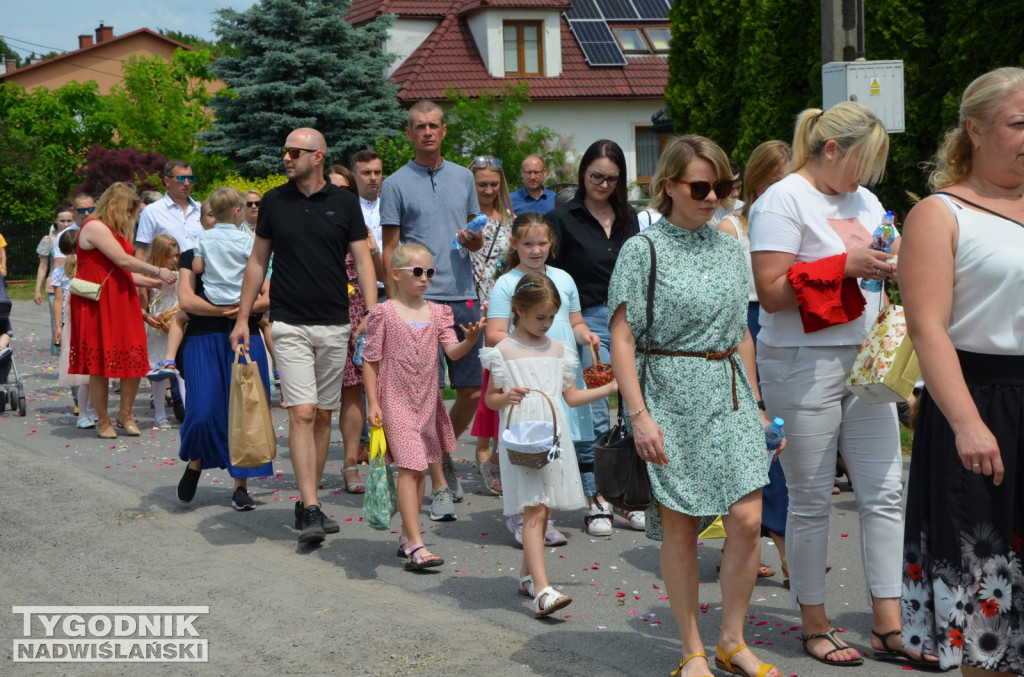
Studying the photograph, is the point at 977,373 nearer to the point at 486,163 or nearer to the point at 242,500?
the point at 242,500

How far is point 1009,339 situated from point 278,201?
4.68 metres

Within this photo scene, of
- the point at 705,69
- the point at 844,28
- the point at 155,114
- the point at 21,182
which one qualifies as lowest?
the point at 844,28

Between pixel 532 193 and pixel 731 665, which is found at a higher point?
pixel 532 193

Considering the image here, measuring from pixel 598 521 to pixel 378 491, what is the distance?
4.70ft

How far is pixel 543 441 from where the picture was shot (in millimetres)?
5992

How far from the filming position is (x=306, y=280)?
288 inches

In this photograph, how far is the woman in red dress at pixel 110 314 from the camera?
1103 centimetres

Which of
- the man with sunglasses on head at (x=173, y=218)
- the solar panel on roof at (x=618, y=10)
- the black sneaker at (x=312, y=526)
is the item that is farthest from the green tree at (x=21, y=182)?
the black sneaker at (x=312, y=526)

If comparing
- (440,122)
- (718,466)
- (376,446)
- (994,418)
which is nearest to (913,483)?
(994,418)

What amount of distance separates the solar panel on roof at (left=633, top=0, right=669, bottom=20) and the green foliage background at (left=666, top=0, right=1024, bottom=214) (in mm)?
20277

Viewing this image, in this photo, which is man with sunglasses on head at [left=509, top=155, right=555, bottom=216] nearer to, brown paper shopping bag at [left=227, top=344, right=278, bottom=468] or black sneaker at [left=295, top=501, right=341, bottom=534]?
brown paper shopping bag at [left=227, top=344, right=278, bottom=468]

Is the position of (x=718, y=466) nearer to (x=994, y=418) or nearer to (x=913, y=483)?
(x=913, y=483)

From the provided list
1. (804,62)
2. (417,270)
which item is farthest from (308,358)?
(804,62)

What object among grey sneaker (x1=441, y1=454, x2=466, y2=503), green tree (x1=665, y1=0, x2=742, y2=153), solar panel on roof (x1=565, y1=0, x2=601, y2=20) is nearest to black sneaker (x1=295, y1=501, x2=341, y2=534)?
grey sneaker (x1=441, y1=454, x2=466, y2=503)
